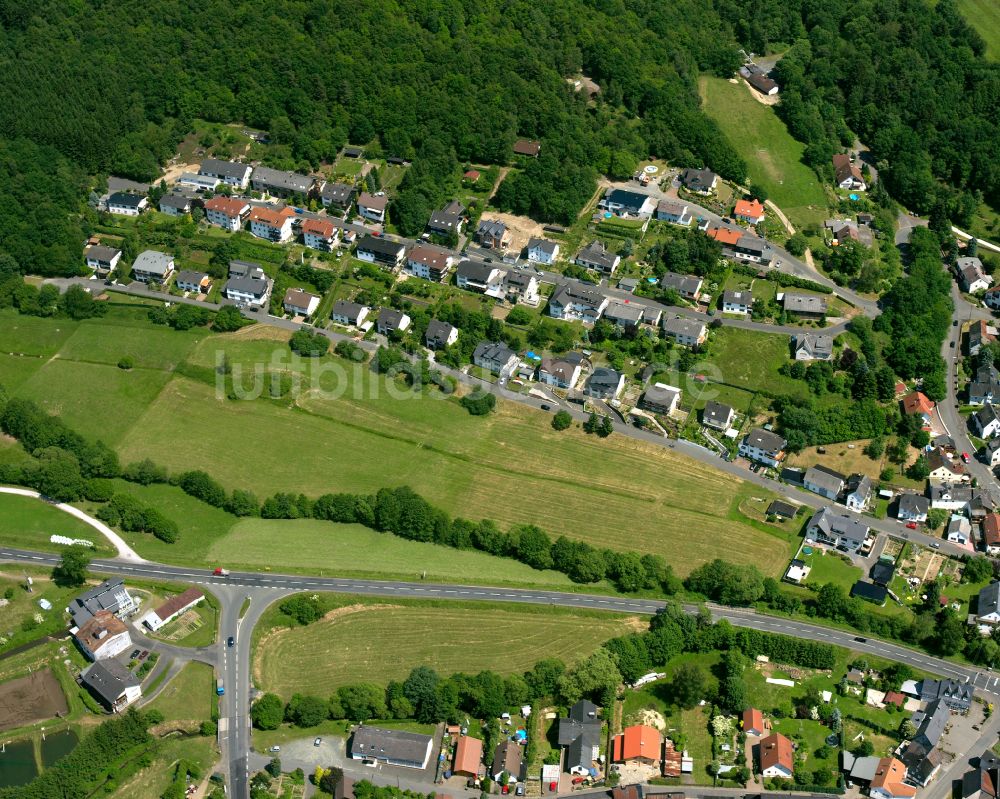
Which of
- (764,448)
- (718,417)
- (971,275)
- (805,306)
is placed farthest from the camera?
(971,275)

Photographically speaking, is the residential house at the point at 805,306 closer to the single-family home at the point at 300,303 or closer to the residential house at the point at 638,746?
the single-family home at the point at 300,303

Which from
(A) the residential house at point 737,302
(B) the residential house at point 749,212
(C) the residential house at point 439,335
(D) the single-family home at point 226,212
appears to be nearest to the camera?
(C) the residential house at point 439,335

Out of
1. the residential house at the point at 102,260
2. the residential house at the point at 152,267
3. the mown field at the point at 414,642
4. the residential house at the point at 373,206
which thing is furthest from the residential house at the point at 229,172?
the mown field at the point at 414,642

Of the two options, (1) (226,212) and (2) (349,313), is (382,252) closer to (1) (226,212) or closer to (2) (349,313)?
(2) (349,313)

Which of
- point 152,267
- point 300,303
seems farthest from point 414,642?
point 152,267

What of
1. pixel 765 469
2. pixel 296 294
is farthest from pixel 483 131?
pixel 765 469

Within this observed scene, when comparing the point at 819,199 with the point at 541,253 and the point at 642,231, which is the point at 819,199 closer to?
the point at 642,231

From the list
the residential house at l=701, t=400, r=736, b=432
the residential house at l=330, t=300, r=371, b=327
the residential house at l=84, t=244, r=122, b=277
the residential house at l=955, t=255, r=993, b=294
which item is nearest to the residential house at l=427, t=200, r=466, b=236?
the residential house at l=330, t=300, r=371, b=327

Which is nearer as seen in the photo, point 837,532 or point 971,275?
point 837,532
